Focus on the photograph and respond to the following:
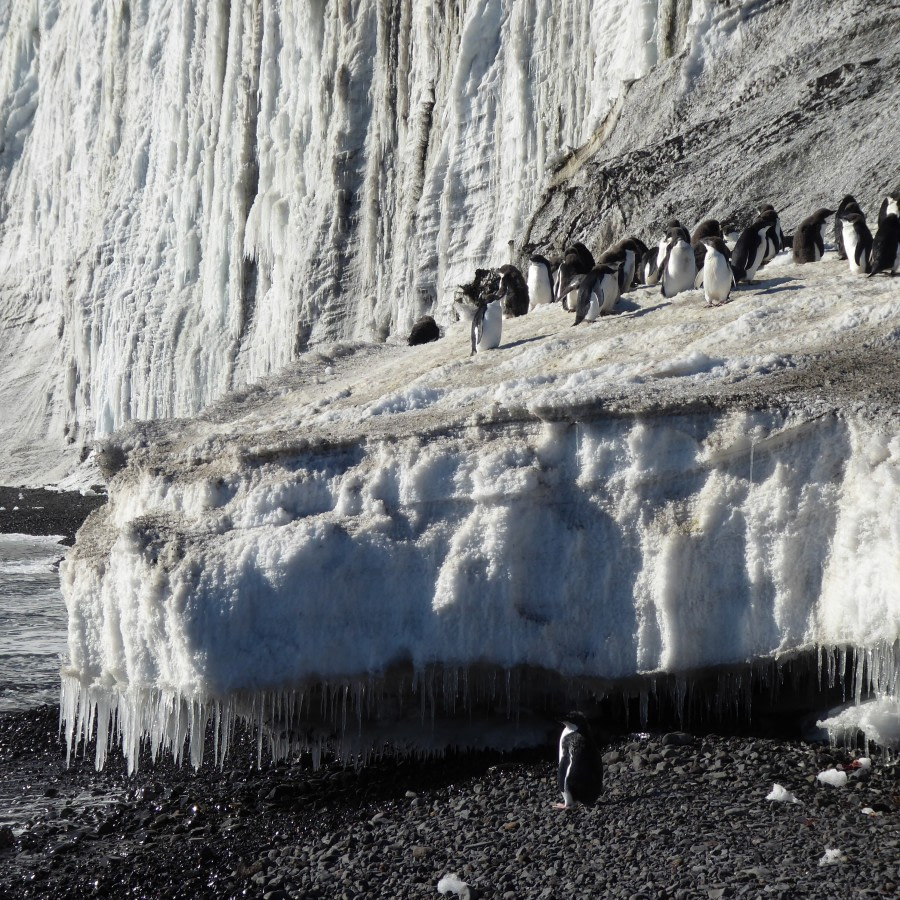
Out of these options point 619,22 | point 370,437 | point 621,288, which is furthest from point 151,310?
point 370,437

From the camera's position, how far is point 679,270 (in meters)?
11.4

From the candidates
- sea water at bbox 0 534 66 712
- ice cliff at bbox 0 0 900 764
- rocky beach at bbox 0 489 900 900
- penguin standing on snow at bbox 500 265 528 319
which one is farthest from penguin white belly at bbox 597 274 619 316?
sea water at bbox 0 534 66 712

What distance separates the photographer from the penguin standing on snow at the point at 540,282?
45.5 feet

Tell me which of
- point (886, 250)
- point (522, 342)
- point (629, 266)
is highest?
point (629, 266)

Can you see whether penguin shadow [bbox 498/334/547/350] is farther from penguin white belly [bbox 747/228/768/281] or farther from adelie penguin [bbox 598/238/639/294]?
penguin white belly [bbox 747/228/768/281]

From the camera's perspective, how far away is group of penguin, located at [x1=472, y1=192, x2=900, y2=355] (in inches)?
400

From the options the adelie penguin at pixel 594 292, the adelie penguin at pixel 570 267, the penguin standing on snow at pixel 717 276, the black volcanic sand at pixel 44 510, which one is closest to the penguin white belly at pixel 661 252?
the adelie penguin at pixel 570 267

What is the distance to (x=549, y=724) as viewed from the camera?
775 cm

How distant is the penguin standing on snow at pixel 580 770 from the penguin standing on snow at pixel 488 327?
15.5 feet

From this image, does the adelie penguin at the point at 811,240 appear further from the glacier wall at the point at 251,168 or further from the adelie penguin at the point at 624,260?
the glacier wall at the point at 251,168

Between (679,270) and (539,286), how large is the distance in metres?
2.83

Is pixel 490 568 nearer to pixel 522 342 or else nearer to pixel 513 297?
pixel 522 342

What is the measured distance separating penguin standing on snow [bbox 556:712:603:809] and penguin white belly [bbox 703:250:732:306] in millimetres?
4734

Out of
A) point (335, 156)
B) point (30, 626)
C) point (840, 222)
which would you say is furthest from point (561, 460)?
point (335, 156)
